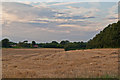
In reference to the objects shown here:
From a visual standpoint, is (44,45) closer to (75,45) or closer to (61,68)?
(75,45)

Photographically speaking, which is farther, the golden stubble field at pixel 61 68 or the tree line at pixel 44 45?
the tree line at pixel 44 45

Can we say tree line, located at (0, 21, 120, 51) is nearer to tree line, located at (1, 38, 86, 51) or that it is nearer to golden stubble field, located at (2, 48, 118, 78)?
tree line, located at (1, 38, 86, 51)

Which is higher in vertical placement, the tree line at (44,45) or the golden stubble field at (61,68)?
the tree line at (44,45)

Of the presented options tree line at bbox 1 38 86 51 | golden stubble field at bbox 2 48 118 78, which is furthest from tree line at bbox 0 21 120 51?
golden stubble field at bbox 2 48 118 78

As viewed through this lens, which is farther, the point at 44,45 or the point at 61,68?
the point at 44,45

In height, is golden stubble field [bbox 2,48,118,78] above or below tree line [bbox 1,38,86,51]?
below

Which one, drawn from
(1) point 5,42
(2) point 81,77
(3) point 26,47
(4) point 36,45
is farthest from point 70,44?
(2) point 81,77

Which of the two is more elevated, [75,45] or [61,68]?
[75,45]

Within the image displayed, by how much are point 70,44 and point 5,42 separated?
14.8 m

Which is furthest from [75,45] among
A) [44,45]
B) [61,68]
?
[61,68]

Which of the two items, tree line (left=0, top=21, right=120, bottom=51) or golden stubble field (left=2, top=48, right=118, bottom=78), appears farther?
tree line (left=0, top=21, right=120, bottom=51)

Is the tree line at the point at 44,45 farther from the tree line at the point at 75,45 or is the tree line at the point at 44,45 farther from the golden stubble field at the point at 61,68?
the golden stubble field at the point at 61,68

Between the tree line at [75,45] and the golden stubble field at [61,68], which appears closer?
the golden stubble field at [61,68]

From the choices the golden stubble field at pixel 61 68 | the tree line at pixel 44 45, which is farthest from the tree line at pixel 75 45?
the golden stubble field at pixel 61 68
